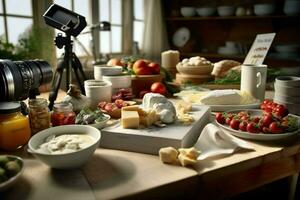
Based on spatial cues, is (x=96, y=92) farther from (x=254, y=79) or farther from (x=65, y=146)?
(x=254, y=79)

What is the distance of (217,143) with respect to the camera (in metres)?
0.74

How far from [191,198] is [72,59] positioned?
749 mm

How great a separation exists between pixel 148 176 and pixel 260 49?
1098 mm

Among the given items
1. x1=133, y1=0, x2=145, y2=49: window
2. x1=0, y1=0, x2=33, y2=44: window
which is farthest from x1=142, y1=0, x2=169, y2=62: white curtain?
x1=0, y1=0, x2=33, y2=44: window

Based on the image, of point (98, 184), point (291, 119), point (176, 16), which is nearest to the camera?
point (98, 184)

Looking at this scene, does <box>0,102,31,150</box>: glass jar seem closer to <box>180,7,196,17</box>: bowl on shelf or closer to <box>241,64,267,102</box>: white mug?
<box>241,64,267,102</box>: white mug

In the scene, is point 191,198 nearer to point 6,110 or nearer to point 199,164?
point 199,164

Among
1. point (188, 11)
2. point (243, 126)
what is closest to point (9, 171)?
point (243, 126)

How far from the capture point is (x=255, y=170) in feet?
2.40

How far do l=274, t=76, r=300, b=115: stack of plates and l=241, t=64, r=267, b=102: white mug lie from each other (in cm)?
11

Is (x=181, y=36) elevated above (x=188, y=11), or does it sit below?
below

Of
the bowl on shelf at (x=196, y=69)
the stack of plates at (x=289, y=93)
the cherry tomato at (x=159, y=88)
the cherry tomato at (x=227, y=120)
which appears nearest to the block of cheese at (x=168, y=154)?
the cherry tomato at (x=227, y=120)

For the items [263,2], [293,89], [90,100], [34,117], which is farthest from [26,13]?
[263,2]

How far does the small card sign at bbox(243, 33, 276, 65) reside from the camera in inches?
55.6
